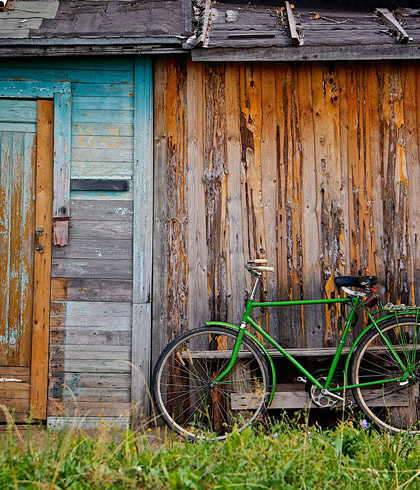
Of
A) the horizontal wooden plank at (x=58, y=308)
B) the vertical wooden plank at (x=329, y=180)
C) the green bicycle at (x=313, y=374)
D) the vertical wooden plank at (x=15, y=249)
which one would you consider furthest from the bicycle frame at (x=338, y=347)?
the vertical wooden plank at (x=15, y=249)

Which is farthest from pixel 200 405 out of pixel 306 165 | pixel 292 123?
pixel 292 123

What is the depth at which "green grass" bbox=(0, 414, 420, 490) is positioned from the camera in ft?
8.46

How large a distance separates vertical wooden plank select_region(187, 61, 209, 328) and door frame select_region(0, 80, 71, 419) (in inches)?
41.4

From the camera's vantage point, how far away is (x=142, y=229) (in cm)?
464

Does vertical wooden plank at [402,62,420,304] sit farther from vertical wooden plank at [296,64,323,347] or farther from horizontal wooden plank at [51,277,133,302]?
horizontal wooden plank at [51,277,133,302]

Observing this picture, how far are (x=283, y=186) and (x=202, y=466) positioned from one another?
267 cm

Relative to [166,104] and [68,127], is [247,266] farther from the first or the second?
[68,127]

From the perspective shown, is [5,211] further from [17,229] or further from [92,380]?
[92,380]

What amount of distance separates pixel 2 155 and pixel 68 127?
63 centimetres

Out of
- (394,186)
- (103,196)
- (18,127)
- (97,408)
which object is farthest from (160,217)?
(394,186)

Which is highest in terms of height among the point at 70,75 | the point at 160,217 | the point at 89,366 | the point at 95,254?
the point at 70,75

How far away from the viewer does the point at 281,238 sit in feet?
15.4

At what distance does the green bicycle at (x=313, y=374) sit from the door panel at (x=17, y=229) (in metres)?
1.33

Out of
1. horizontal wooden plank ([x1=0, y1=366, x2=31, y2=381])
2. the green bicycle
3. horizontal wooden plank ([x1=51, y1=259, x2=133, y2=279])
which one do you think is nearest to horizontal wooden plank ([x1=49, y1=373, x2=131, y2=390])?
horizontal wooden plank ([x1=0, y1=366, x2=31, y2=381])
